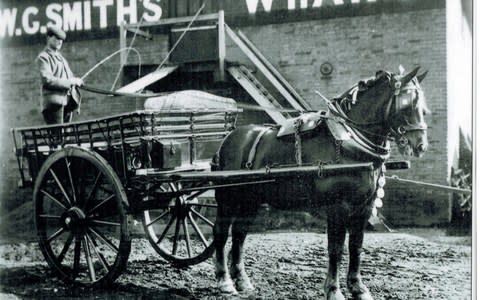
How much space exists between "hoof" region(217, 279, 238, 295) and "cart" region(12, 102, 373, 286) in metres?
0.36

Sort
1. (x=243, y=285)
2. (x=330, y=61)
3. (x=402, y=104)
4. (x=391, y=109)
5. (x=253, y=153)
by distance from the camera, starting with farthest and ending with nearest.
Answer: (x=330, y=61), (x=243, y=285), (x=253, y=153), (x=391, y=109), (x=402, y=104)

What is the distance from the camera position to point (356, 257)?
4785mm

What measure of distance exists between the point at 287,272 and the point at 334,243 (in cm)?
122

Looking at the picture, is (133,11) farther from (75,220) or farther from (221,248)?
(221,248)

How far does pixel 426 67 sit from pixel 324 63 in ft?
4.57

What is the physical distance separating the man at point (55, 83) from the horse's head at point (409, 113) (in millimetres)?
3122

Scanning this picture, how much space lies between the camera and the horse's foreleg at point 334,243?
4617mm

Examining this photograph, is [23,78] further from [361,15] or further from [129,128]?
[361,15]

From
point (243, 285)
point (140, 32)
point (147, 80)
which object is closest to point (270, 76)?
point (147, 80)

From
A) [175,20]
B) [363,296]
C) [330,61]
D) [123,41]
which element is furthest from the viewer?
[330,61]

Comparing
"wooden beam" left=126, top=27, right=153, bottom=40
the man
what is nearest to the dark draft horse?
the man

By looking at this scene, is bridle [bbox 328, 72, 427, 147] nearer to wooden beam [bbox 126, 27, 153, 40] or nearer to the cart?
the cart

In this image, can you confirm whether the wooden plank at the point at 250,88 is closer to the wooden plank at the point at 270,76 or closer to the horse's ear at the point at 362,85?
the wooden plank at the point at 270,76

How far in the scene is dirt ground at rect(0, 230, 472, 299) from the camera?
202 inches
